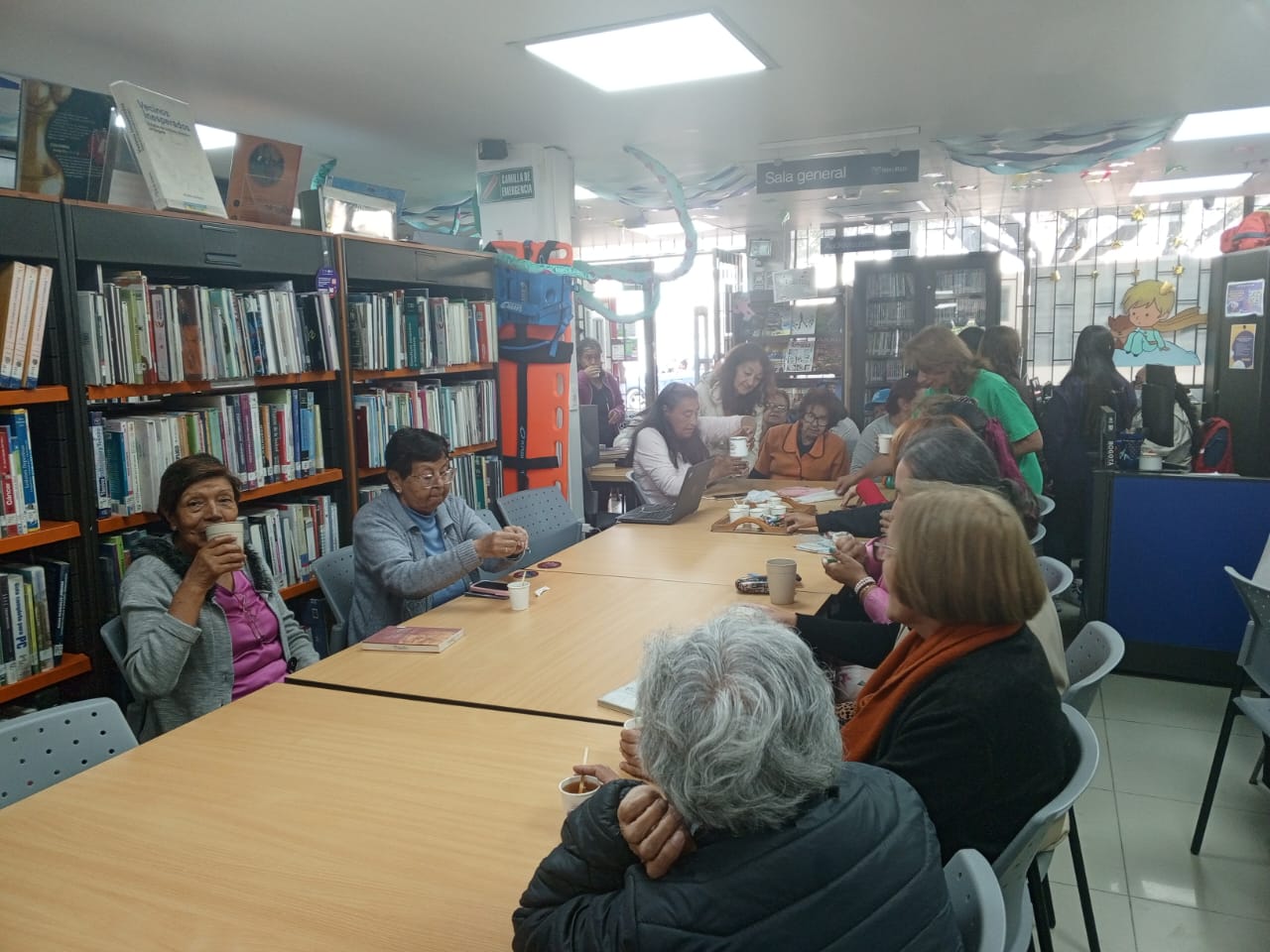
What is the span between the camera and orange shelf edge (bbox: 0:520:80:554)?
2777mm

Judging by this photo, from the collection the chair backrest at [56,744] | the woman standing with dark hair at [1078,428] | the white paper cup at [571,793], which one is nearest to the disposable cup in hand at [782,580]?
the white paper cup at [571,793]

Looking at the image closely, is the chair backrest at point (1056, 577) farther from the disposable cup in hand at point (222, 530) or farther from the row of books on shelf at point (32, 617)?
the row of books on shelf at point (32, 617)

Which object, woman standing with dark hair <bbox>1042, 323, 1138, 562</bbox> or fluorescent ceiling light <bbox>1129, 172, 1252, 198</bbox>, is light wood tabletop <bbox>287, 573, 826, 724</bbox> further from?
fluorescent ceiling light <bbox>1129, 172, 1252, 198</bbox>

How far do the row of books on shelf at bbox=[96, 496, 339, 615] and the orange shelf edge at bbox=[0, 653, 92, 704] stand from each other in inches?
26.9

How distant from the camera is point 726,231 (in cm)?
1211

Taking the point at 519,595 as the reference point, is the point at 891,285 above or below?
above

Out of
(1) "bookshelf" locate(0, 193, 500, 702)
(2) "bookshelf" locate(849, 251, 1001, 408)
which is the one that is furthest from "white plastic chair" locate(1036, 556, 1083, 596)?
(2) "bookshelf" locate(849, 251, 1001, 408)

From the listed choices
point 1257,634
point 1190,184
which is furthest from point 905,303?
point 1257,634

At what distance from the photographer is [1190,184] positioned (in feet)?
29.4

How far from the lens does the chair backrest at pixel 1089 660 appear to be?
6.38 ft

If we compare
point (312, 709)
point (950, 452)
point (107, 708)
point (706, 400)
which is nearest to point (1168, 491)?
point (950, 452)

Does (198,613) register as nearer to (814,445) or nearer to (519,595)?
(519,595)

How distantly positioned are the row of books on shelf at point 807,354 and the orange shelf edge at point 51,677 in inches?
310

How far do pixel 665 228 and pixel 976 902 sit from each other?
36.0 ft
